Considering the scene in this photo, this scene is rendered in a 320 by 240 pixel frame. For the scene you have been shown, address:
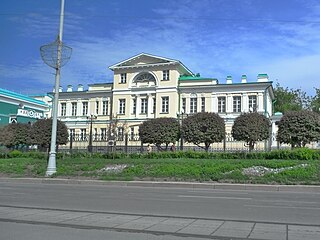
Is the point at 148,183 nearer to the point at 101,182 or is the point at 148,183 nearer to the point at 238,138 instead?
the point at 101,182

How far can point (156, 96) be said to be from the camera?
208 feet

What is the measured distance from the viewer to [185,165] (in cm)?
2250

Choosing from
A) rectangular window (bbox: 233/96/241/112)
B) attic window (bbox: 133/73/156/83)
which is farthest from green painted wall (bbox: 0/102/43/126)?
rectangular window (bbox: 233/96/241/112)

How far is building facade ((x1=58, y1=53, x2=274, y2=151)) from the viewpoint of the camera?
2323 inches

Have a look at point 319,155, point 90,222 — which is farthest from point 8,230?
point 319,155

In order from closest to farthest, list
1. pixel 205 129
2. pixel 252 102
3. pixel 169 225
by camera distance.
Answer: pixel 169 225 → pixel 205 129 → pixel 252 102

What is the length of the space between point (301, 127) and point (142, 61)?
38.8 metres

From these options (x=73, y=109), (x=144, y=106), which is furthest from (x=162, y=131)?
(x=73, y=109)

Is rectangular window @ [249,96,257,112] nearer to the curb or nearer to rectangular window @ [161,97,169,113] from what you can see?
rectangular window @ [161,97,169,113]

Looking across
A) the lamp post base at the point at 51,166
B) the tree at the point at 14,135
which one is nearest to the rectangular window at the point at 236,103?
the tree at the point at 14,135

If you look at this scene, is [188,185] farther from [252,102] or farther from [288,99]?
[288,99]

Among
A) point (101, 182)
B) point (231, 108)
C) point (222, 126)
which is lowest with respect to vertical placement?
point (101, 182)

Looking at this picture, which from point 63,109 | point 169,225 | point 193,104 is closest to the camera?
point 169,225

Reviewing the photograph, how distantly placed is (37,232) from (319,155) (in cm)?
1984
